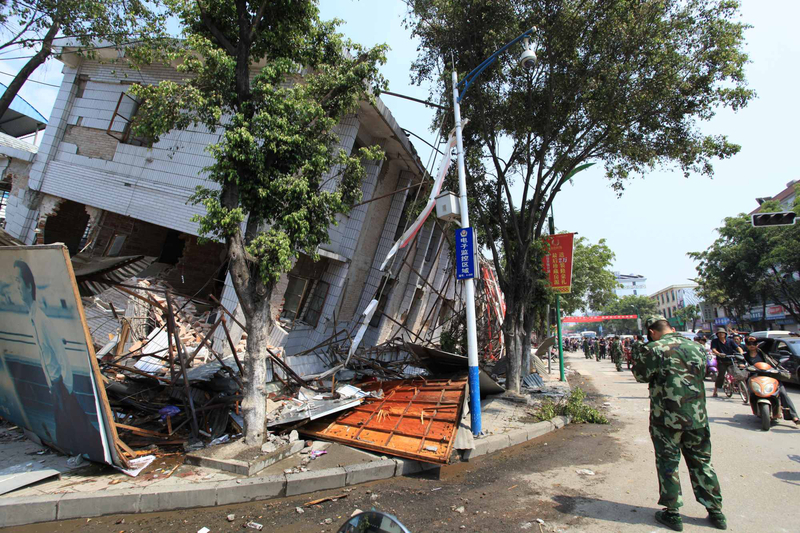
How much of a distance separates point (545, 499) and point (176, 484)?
13.3ft

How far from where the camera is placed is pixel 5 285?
181 inches

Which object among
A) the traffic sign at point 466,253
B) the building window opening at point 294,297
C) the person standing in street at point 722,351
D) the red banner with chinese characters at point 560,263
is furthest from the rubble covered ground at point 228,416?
the person standing in street at point 722,351

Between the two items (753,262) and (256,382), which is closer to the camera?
(256,382)

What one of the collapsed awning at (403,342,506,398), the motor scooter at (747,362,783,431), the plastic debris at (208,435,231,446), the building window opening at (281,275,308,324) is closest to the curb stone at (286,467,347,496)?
the plastic debris at (208,435,231,446)

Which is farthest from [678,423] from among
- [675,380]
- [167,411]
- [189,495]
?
[167,411]

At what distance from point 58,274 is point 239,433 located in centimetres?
317

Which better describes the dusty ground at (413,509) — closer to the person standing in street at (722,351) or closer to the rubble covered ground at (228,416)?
the rubble covered ground at (228,416)

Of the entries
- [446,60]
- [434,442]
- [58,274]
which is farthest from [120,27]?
[434,442]

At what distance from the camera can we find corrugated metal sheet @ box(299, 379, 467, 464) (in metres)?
5.35

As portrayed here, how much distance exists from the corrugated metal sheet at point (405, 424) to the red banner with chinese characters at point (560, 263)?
7.12 m

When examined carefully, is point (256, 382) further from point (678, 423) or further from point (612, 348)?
point (612, 348)

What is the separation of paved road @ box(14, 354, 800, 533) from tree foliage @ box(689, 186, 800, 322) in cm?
2527

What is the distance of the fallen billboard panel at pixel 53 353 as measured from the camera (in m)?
4.19

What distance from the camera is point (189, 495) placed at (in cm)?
428
